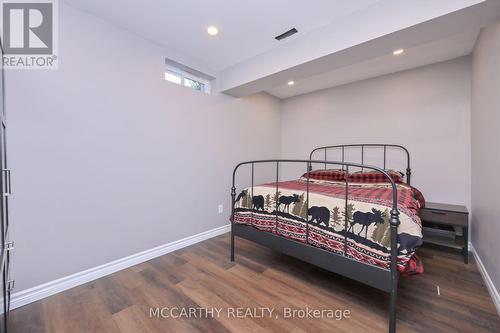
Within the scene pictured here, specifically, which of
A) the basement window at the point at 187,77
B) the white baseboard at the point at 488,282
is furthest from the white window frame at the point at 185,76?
the white baseboard at the point at 488,282

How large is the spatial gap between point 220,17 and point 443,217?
3.12 m

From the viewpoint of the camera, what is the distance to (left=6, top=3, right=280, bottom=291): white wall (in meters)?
1.65

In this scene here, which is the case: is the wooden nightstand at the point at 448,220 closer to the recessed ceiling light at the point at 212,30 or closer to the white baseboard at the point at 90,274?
the white baseboard at the point at 90,274

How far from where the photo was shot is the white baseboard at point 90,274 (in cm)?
163

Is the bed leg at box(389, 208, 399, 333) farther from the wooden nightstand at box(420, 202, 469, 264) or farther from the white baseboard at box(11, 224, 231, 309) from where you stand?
the white baseboard at box(11, 224, 231, 309)

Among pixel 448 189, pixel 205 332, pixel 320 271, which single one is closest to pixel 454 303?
pixel 320 271

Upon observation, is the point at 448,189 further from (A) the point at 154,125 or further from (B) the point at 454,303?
(A) the point at 154,125

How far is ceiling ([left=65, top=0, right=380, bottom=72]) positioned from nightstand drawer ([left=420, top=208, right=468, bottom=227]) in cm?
224

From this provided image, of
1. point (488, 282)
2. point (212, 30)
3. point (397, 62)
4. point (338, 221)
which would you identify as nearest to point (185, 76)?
point (212, 30)

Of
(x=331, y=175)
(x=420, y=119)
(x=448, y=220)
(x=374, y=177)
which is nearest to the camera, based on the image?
(x=448, y=220)

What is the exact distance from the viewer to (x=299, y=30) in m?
2.14

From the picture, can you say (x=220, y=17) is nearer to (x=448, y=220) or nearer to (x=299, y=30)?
(x=299, y=30)

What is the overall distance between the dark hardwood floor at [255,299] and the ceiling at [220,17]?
7.95ft

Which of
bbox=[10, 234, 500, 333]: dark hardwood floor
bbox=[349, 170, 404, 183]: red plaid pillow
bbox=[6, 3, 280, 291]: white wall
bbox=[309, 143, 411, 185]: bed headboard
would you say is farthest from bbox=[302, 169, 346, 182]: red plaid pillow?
bbox=[6, 3, 280, 291]: white wall
